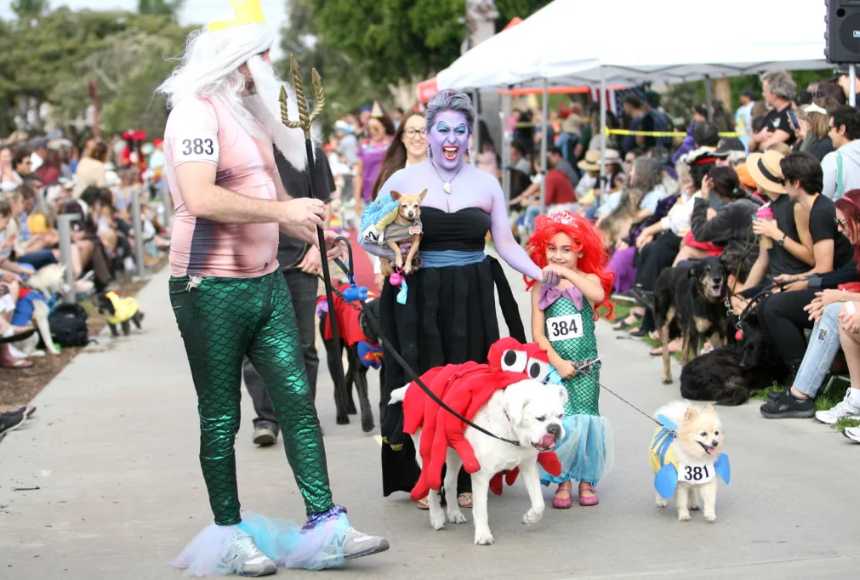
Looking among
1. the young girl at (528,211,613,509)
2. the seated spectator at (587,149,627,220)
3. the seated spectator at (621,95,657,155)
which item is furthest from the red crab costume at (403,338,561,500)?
the seated spectator at (621,95,657,155)

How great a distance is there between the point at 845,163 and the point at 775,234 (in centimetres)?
71

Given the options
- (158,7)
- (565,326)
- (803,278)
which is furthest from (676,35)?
(158,7)

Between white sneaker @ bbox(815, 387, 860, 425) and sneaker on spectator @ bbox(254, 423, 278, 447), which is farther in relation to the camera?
sneaker on spectator @ bbox(254, 423, 278, 447)

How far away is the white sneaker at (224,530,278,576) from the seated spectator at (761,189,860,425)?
3.88 m

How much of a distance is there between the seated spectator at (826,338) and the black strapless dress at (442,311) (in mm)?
2405

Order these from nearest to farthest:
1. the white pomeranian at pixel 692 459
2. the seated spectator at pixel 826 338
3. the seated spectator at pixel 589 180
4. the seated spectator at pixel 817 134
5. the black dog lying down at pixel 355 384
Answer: the white pomeranian at pixel 692 459
the seated spectator at pixel 826 338
the black dog lying down at pixel 355 384
the seated spectator at pixel 817 134
the seated spectator at pixel 589 180

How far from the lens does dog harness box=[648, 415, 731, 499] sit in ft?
19.5

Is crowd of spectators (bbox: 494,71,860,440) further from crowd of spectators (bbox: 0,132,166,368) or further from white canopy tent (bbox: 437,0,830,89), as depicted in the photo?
crowd of spectators (bbox: 0,132,166,368)

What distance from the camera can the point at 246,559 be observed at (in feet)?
17.4

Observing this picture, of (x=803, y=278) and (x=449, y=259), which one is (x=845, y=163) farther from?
(x=449, y=259)

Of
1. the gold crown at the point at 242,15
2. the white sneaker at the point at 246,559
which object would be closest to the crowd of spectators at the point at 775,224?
the white sneaker at the point at 246,559

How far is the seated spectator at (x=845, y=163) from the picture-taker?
343 inches

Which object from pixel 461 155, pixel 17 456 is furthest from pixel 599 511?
pixel 17 456

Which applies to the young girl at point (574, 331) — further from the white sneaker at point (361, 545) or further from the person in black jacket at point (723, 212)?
the person in black jacket at point (723, 212)
